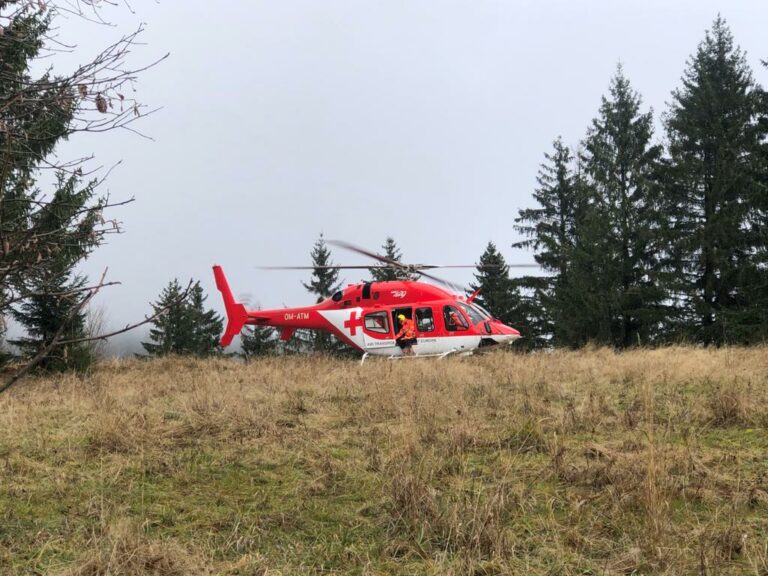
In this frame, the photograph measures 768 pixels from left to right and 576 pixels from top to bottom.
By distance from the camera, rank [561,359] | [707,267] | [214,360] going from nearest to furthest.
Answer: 1. [561,359]
2. [214,360]
3. [707,267]

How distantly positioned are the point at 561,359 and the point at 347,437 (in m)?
6.54

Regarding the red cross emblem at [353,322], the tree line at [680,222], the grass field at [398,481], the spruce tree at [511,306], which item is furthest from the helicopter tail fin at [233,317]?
the spruce tree at [511,306]

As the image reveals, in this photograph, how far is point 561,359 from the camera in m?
10.5

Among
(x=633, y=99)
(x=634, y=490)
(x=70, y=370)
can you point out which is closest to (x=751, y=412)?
(x=634, y=490)

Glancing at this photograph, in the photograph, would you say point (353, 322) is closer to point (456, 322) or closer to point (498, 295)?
point (456, 322)

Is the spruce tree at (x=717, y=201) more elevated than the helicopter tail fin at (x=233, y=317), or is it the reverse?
the spruce tree at (x=717, y=201)

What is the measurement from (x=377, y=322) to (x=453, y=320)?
2071 mm

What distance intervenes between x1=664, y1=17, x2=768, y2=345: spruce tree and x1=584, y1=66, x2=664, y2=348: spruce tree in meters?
0.96

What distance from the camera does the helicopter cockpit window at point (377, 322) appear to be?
14.5 metres

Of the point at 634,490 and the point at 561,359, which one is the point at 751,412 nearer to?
the point at 634,490

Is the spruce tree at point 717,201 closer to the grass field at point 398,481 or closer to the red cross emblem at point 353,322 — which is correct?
the red cross emblem at point 353,322

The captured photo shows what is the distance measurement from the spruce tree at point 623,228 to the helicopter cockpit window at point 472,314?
12.1m

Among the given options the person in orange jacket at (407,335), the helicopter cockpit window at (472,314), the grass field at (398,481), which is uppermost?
the helicopter cockpit window at (472,314)

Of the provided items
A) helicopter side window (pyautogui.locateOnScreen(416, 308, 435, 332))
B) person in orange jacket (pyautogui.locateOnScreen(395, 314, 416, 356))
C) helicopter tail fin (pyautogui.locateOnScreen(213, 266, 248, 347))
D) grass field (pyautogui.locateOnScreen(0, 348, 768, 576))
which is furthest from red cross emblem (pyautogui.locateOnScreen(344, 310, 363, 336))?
grass field (pyautogui.locateOnScreen(0, 348, 768, 576))
